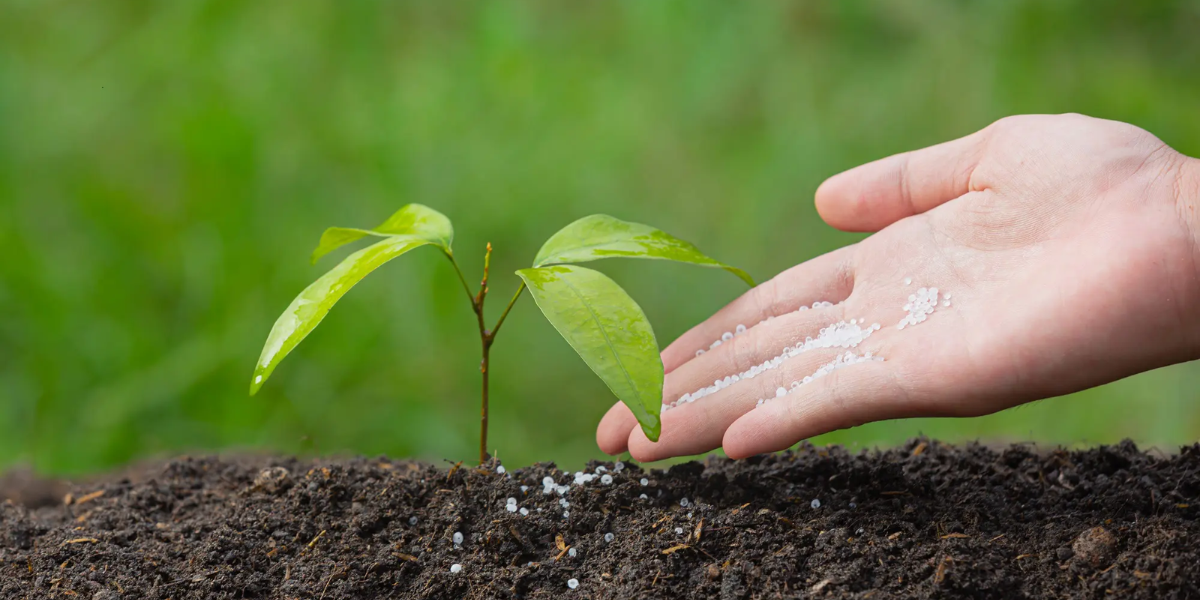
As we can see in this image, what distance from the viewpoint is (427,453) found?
2227 mm

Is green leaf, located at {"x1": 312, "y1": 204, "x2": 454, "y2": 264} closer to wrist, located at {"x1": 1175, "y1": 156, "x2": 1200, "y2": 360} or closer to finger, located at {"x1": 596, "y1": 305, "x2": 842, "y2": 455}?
finger, located at {"x1": 596, "y1": 305, "x2": 842, "y2": 455}

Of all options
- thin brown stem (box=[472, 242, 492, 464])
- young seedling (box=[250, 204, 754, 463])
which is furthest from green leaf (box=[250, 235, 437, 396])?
thin brown stem (box=[472, 242, 492, 464])

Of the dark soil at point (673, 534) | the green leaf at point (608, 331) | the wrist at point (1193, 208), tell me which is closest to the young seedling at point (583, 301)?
the green leaf at point (608, 331)

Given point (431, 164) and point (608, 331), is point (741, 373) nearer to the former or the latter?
point (608, 331)

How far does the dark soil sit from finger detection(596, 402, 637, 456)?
77 mm

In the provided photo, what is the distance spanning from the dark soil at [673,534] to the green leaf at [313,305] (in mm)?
246

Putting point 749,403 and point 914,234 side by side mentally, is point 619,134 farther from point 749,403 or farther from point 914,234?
point 749,403

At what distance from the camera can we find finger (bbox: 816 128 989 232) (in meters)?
1.36

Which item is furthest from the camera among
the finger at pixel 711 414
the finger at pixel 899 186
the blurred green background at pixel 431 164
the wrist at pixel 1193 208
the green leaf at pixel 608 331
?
the blurred green background at pixel 431 164

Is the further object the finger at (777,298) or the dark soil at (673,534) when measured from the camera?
the finger at (777,298)

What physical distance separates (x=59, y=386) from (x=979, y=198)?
7.69 ft

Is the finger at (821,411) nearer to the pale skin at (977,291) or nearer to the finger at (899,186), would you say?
the pale skin at (977,291)

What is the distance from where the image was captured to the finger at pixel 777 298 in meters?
1.37

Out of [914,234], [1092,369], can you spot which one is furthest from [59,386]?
[1092,369]
